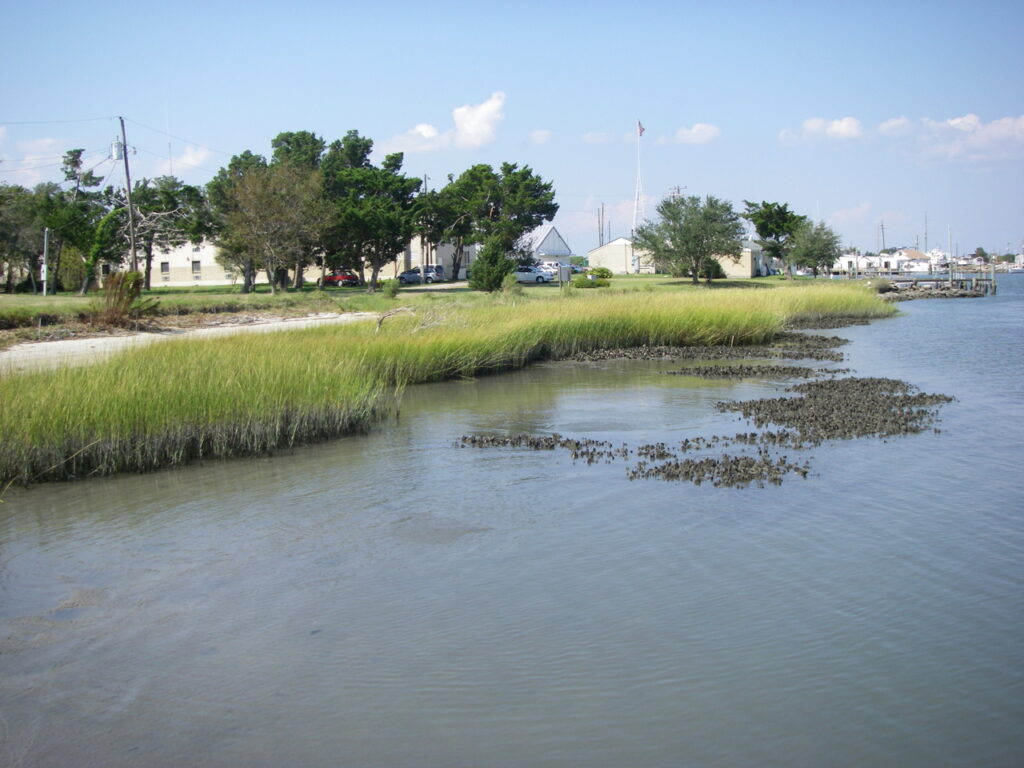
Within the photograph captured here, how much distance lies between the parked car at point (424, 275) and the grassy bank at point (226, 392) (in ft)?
150

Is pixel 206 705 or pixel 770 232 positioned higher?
pixel 770 232

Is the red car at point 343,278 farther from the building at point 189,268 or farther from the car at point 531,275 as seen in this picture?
the car at point 531,275

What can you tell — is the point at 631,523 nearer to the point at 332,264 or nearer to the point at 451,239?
the point at 332,264

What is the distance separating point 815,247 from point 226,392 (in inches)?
2972

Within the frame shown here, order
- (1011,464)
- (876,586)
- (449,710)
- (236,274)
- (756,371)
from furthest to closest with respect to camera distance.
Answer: (236,274) < (756,371) < (1011,464) < (876,586) < (449,710)

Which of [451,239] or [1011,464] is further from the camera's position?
[451,239]

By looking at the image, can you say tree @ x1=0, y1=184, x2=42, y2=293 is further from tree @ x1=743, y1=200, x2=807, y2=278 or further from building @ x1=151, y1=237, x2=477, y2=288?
tree @ x1=743, y1=200, x2=807, y2=278

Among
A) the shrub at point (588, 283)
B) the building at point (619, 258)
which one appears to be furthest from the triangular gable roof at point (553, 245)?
the shrub at point (588, 283)

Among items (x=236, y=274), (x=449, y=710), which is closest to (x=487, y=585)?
(x=449, y=710)

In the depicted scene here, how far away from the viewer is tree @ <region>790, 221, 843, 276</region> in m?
80.8

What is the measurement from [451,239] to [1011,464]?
207 ft

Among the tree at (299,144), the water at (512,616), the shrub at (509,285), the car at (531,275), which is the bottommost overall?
→ the water at (512,616)

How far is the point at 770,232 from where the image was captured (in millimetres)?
88938

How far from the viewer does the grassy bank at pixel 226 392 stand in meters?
11.0
